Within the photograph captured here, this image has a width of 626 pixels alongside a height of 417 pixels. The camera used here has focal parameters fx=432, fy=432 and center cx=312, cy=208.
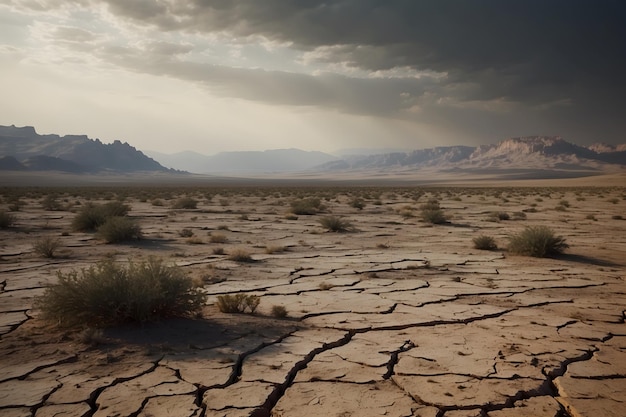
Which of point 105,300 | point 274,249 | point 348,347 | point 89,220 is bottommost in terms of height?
point 274,249

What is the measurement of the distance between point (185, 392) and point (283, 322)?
192 centimetres

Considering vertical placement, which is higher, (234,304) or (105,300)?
(105,300)

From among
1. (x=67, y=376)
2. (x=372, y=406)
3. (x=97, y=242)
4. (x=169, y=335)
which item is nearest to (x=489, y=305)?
(x=372, y=406)

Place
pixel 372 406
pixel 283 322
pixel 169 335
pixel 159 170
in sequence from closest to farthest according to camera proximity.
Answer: pixel 372 406 < pixel 169 335 < pixel 283 322 < pixel 159 170

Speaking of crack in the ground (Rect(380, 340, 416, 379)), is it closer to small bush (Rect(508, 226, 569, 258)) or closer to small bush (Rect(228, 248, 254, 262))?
small bush (Rect(228, 248, 254, 262))

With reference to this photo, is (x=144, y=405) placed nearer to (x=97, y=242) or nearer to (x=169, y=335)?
(x=169, y=335)

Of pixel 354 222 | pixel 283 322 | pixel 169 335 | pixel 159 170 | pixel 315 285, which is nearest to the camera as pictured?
pixel 169 335

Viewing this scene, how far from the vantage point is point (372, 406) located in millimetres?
3266

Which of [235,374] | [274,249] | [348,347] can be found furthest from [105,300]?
[274,249]

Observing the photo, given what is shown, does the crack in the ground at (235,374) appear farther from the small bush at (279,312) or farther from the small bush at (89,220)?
the small bush at (89,220)

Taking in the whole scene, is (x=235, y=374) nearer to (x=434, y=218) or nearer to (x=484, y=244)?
(x=484, y=244)

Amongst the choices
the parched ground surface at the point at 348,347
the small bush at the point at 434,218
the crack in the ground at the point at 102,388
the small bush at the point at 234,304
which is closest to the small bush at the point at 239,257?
the parched ground surface at the point at 348,347

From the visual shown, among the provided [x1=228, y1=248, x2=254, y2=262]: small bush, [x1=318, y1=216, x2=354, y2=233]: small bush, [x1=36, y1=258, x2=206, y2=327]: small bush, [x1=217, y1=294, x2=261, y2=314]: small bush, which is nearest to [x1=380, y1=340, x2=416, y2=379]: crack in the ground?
[x1=217, y1=294, x2=261, y2=314]: small bush

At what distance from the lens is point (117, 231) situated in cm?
1170
